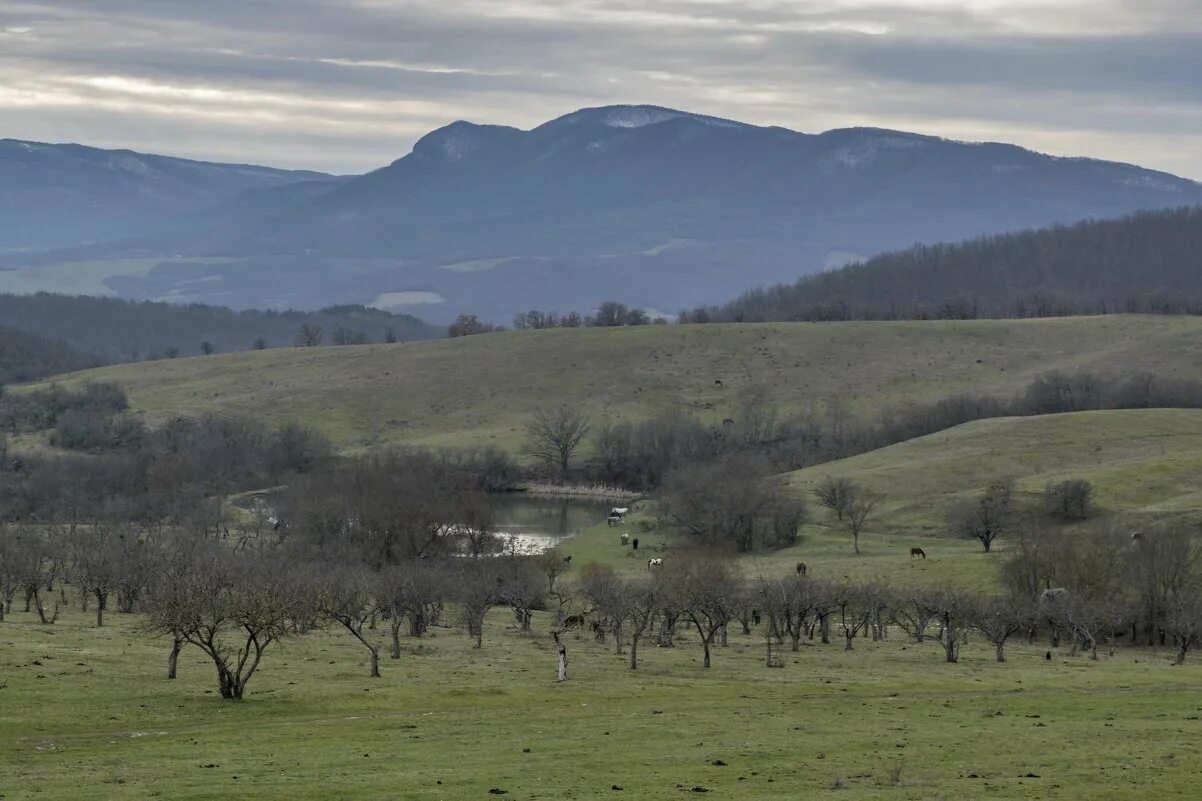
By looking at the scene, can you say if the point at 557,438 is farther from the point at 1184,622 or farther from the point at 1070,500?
the point at 1184,622

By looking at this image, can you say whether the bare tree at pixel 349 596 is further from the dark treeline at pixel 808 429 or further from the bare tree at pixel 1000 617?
the dark treeline at pixel 808 429

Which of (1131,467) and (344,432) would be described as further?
(344,432)

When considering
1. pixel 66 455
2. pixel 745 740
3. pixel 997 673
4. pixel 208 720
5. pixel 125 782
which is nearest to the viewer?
pixel 125 782

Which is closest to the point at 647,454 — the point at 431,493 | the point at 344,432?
the point at 344,432

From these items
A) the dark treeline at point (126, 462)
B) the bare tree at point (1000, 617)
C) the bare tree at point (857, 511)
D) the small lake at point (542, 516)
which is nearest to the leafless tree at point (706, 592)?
the bare tree at point (1000, 617)

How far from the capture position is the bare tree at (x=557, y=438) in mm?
153125

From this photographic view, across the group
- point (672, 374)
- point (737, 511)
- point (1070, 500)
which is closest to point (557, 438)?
point (672, 374)

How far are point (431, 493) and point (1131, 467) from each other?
1902 inches

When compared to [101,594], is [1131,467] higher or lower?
higher

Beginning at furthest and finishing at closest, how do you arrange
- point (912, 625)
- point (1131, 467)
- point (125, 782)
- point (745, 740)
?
point (1131, 467) → point (912, 625) → point (745, 740) → point (125, 782)

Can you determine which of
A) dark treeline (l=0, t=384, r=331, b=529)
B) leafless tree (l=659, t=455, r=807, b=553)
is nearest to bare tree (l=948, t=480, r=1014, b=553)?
leafless tree (l=659, t=455, r=807, b=553)

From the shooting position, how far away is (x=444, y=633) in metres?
65.0

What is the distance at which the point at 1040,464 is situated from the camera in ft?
366

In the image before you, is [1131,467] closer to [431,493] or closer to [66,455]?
[431,493]
